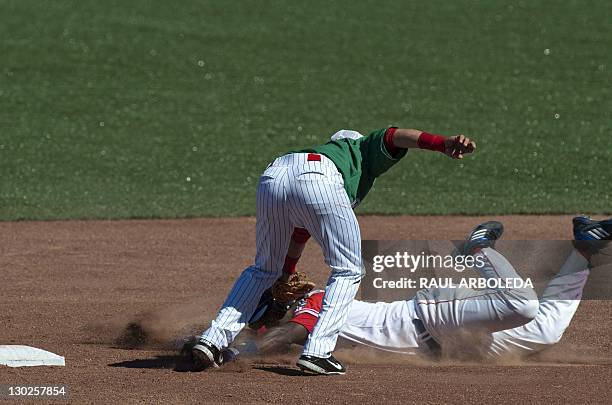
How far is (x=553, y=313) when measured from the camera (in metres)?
6.09

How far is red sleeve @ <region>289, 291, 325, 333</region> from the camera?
Result: 5.95 metres

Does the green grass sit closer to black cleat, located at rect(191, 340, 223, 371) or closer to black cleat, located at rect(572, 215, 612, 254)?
black cleat, located at rect(572, 215, 612, 254)

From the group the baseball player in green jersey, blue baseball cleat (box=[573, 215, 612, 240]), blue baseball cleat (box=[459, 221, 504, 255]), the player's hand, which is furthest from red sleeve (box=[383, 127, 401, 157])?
blue baseball cleat (box=[573, 215, 612, 240])

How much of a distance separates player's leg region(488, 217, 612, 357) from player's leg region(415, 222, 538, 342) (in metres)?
0.14

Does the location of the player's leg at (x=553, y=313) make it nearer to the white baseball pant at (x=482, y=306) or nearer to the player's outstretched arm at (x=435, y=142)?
the white baseball pant at (x=482, y=306)

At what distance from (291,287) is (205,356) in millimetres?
761

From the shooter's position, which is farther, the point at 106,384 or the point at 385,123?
the point at 385,123

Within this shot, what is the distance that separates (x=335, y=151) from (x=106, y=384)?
5.61ft

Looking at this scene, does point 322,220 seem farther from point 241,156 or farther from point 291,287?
point 241,156

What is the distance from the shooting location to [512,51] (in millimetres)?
17688

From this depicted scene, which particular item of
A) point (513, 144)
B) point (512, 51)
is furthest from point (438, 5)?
point (513, 144)

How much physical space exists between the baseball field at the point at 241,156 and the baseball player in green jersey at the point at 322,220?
22 centimetres

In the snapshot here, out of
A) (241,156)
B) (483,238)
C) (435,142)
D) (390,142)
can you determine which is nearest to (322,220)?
(390,142)

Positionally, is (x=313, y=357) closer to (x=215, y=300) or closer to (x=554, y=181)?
(x=215, y=300)
